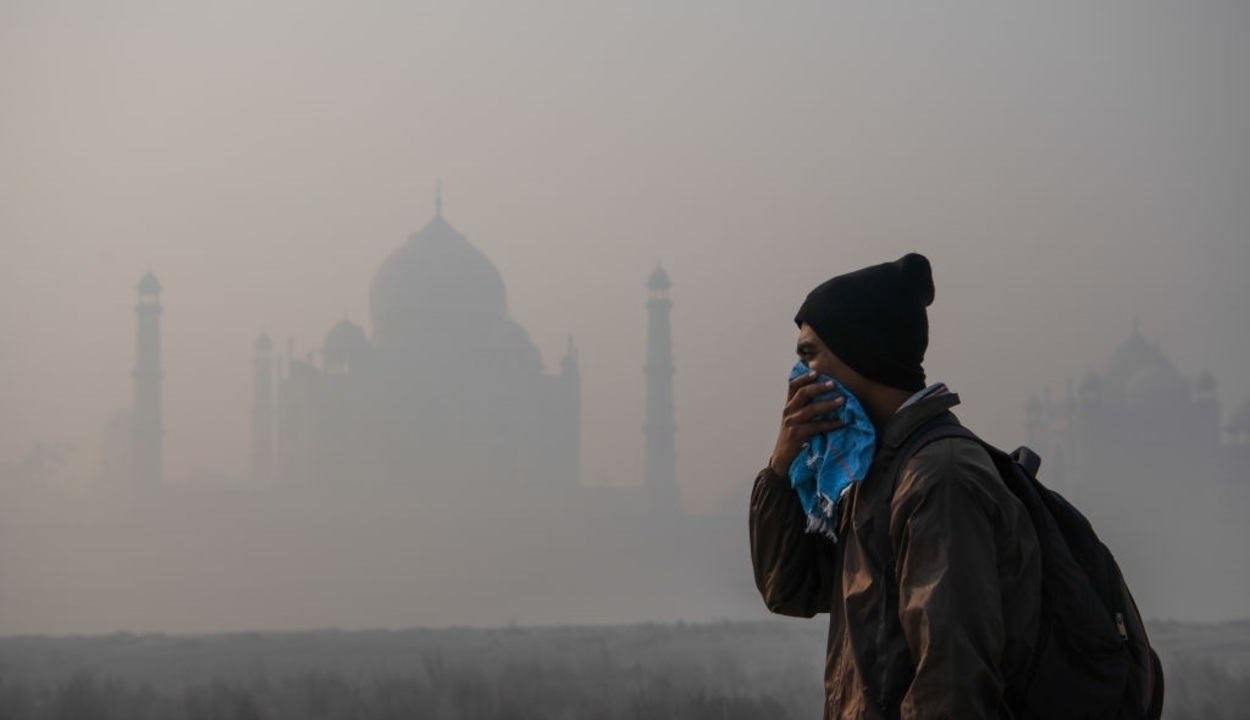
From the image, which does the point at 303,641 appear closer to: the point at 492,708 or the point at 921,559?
the point at 492,708

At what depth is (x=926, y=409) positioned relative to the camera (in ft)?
6.59

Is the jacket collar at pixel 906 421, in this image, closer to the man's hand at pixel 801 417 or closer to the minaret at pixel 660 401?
the man's hand at pixel 801 417

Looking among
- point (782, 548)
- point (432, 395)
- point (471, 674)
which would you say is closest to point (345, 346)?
point (432, 395)

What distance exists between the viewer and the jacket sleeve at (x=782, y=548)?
2.19 m

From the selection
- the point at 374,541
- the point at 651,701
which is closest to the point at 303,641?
the point at 651,701

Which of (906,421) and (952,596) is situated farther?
(906,421)

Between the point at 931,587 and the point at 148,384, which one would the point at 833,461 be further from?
the point at 148,384

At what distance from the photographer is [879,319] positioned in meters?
2.07

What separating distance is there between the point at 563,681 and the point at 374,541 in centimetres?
2110

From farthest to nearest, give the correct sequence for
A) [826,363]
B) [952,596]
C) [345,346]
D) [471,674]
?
[345,346]
[471,674]
[826,363]
[952,596]

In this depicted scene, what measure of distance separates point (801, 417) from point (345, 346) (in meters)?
40.8

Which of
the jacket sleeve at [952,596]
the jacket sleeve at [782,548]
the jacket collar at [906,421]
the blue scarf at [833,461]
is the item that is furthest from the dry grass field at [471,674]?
the jacket sleeve at [952,596]

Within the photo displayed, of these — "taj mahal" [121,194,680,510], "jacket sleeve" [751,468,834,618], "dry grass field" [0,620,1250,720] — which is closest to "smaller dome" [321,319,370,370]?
"taj mahal" [121,194,680,510]

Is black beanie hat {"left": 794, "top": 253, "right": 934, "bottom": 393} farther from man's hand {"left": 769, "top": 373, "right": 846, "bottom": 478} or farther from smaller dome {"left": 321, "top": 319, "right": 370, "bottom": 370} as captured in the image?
smaller dome {"left": 321, "top": 319, "right": 370, "bottom": 370}
